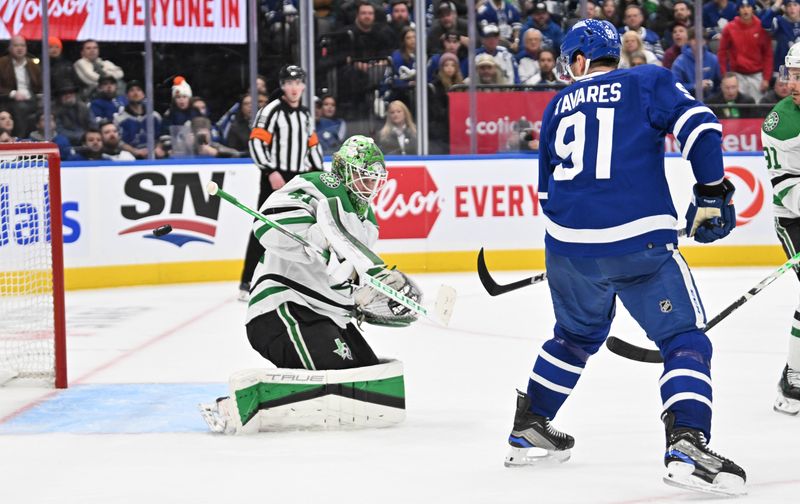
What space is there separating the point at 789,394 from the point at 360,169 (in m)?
1.41

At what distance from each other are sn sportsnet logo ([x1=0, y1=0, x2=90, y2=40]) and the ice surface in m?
2.48

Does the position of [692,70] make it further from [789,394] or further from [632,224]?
[632,224]

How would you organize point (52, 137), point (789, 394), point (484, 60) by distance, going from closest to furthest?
point (789, 394), point (52, 137), point (484, 60)

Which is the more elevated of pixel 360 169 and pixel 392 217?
pixel 360 169

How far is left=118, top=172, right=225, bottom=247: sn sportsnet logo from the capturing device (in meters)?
7.77

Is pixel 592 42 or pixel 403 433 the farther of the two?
pixel 403 433

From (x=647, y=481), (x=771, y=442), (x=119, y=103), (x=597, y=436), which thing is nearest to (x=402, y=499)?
(x=647, y=481)

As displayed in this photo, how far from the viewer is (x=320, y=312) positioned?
3.74m

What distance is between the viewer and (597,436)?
3.51 m

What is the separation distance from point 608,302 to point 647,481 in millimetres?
405

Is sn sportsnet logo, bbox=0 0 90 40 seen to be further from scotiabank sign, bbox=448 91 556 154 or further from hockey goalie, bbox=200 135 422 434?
hockey goalie, bbox=200 135 422 434

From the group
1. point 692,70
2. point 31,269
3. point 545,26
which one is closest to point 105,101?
point 545,26

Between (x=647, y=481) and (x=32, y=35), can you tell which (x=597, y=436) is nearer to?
(x=647, y=481)

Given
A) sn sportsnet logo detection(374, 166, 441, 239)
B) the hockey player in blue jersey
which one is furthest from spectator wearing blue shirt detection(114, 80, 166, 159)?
the hockey player in blue jersey
